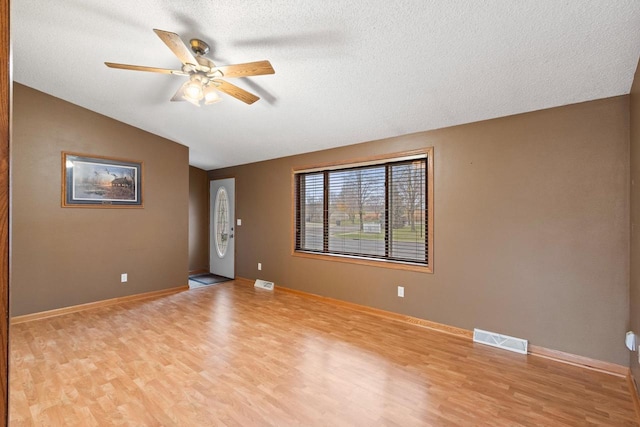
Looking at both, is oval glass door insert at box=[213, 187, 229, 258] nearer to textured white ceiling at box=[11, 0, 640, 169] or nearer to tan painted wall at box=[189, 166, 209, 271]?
tan painted wall at box=[189, 166, 209, 271]

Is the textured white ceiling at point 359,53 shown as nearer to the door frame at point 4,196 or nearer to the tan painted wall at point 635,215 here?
the tan painted wall at point 635,215

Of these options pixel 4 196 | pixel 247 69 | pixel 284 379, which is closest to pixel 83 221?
pixel 247 69

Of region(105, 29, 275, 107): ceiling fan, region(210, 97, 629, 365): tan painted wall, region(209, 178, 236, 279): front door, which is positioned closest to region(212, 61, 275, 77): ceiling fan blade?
region(105, 29, 275, 107): ceiling fan

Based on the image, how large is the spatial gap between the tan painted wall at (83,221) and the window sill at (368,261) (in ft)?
7.18

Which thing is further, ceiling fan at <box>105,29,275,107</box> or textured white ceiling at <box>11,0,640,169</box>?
ceiling fan at <box>105,29,275,107</box>

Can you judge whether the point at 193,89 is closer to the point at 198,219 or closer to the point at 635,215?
the point at 635,215

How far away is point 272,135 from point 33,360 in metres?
3.38

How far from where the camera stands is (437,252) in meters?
3.41

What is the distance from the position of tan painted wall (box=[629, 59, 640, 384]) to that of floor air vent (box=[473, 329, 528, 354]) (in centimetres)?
72

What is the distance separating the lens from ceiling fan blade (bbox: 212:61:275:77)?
213 cm

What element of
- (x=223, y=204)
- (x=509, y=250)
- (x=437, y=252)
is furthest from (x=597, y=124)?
(x=223, y=204)

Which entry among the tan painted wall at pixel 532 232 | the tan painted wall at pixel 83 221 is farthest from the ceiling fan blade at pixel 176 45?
the tan painted wall at pixel 83 221

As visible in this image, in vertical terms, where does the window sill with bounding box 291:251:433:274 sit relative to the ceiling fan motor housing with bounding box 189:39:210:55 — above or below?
below

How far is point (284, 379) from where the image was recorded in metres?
2.35
